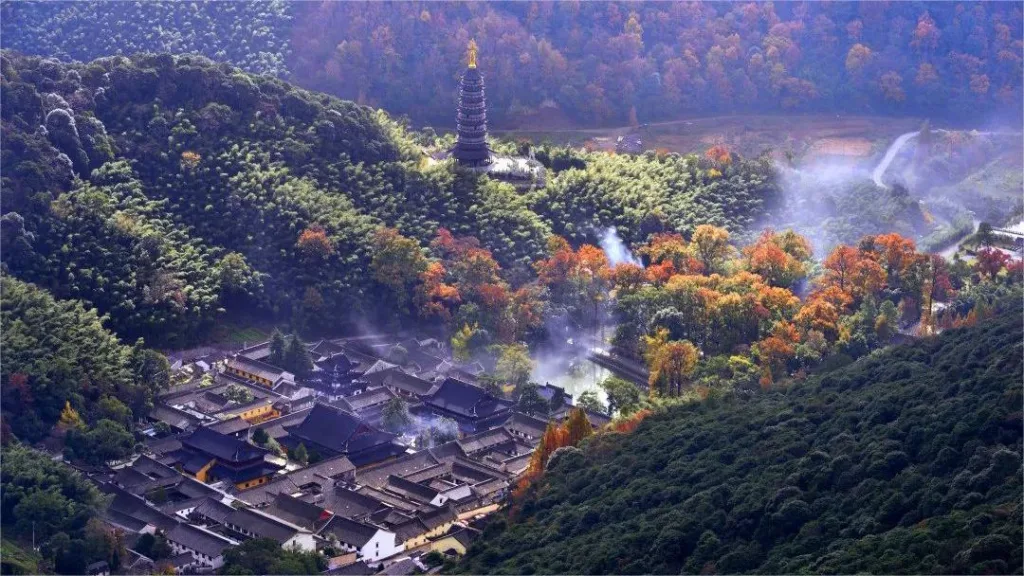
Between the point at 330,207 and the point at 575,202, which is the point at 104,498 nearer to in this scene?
the point at 330,207

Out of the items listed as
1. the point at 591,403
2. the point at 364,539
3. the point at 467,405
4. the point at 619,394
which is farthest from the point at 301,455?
the point at 619,394

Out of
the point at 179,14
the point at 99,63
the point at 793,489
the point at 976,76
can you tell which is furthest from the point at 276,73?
the point at 793,489

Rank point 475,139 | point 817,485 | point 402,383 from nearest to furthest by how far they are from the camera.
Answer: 1. point 817,485
2. point 402,383
3. point 475,139

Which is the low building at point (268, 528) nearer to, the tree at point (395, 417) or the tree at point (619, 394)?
the tree at point (395, 417)

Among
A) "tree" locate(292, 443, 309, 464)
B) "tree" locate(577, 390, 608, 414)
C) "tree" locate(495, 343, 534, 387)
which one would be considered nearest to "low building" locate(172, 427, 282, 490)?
"tree" locate(292, 443, 309, 464)

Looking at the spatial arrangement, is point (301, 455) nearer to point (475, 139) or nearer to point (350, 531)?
point (350, 531)

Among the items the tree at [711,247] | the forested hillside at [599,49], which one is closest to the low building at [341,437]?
the tree at [711,247]
